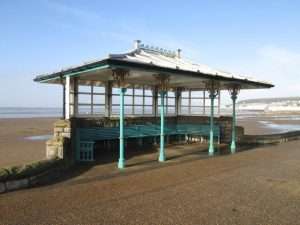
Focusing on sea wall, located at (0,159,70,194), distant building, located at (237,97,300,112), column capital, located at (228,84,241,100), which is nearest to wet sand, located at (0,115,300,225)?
sea wall, located at (0,159,70,194)

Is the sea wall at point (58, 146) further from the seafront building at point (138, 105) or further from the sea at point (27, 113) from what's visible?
the sea at point (27, 113)

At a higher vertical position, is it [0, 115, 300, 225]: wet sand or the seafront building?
the seafront building

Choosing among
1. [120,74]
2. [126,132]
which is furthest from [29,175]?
[126,132]

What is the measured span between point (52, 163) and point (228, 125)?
990 centimetres

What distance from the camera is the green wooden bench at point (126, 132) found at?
9.70 meters

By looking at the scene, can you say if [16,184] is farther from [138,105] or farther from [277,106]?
[277,106]

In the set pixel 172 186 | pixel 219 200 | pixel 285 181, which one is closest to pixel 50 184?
pixel 172 186

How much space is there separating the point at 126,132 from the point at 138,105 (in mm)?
2323

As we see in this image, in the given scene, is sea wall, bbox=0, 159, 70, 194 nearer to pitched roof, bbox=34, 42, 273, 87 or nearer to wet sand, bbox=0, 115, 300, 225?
wet sand, bbox=0, 115, 300, 225

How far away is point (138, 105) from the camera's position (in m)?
13.9

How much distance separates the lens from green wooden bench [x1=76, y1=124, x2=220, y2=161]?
9.70 m

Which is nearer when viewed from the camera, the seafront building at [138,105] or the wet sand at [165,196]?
the wet sand at [165,196]

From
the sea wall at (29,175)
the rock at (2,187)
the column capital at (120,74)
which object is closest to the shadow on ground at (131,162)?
the sea wall at (29,175)

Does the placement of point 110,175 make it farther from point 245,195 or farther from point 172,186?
point 245,195
